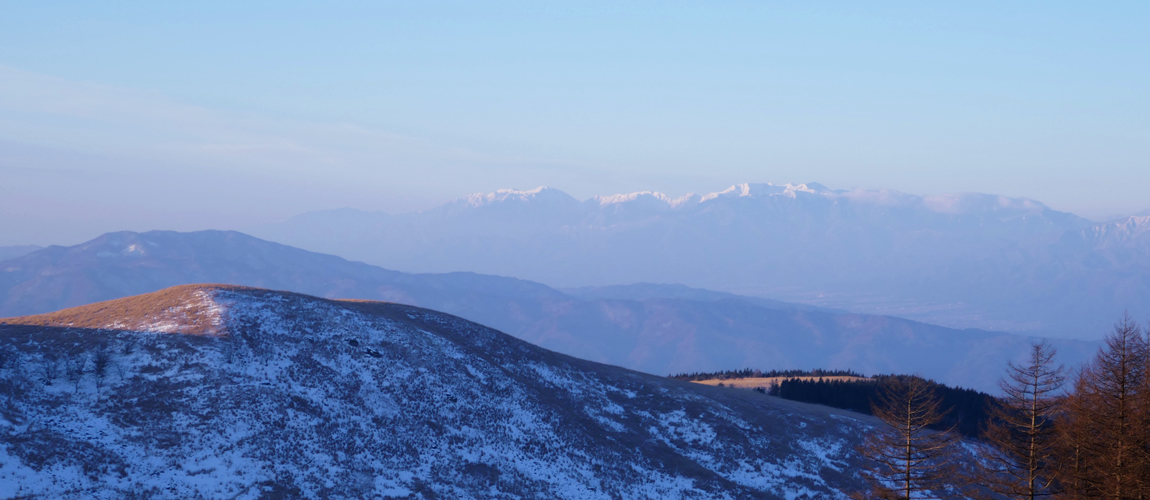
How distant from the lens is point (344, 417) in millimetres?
56312

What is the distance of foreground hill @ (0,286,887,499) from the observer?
4572 centimetres

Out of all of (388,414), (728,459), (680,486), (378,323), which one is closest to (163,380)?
(388,414)

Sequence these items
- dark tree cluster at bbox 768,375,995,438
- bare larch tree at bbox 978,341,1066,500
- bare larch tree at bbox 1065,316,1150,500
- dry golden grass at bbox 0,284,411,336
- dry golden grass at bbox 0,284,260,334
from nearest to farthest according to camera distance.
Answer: bare larch tree at bbox 1065,316,1150,500
bare larch tree at bbox 978,341,1066,500
dry golden grass at bbox 0,284,411,336
dry golden grass at bbox 0,284,260,334
dark tree cluster at bbox 768,375,995,438

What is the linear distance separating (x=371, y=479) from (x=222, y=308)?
81.2ft

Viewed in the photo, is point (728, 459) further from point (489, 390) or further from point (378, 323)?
point (378, 323)

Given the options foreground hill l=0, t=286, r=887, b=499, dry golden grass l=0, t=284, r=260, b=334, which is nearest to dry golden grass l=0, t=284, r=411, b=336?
dry golden grass l=0, t=284, r=260, b=334

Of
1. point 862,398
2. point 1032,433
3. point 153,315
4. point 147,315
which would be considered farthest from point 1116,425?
point 862,398

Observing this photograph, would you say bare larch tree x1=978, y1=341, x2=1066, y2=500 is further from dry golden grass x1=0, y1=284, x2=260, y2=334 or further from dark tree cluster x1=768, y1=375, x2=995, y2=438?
dark tree cluster x1=768, y1=375, x2=995, y2=438

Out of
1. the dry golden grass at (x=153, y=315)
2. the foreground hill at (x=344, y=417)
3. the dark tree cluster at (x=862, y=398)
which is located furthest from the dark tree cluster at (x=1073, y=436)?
the dark tree cluster at (x=862, y=398)

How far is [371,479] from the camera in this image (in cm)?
5016

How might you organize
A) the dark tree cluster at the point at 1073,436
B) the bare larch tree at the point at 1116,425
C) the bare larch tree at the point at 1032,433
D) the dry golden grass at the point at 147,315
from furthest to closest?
the dry golden grass at the point at 147,315 < the bare larch tree at the point at 1032,433 < the dark tree cluster at the point at 1073,436 < the bare larch tree at the point at 1116,425

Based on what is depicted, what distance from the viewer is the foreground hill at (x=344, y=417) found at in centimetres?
4572

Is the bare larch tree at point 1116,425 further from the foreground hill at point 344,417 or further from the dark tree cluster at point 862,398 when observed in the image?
the dark tree cluster at point 862,398

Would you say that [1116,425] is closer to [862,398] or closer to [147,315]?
[147,315]
